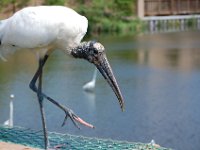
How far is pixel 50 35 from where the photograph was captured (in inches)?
222

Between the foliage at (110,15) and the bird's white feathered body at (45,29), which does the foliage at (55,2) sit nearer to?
the foliage at (110,15)

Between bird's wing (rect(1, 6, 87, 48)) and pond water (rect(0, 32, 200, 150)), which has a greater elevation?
bird's wing (rect(1, 6, 87, 48))

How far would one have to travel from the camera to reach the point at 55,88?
13898 millimetres

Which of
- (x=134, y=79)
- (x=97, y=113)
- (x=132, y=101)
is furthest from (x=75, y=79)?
(x=97, y=113)

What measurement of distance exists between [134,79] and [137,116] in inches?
179

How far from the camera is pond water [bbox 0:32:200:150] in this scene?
9750 millimetres

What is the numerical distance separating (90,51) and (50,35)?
464 mm

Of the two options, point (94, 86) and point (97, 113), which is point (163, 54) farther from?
point (97, 113)

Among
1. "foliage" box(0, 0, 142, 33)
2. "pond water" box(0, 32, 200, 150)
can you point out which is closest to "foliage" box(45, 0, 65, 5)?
"foliage" box(0, 0, 142, 33)

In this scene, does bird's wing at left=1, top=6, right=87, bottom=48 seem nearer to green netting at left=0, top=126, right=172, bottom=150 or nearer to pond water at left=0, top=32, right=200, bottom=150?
green netting at left=0, top=126, right=172, bottom=150

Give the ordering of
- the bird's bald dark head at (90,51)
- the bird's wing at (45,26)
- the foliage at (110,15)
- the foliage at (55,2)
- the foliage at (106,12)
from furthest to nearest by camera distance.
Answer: the foliage at (110,15)
the foliage at (106,12)
the foliage at (55,2)
the bird's bald dark head at (90,51)
the bird's wing at (45,26)

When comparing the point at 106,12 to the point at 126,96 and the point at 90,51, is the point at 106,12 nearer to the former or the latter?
the point at 126,96

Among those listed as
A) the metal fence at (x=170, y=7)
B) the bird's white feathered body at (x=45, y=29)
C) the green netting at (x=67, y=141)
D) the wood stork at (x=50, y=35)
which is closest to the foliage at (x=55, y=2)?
the metal fence at (x=170, y=7)

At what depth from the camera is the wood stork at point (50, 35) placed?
5.60 metres
